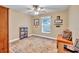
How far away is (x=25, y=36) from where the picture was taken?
6.26m

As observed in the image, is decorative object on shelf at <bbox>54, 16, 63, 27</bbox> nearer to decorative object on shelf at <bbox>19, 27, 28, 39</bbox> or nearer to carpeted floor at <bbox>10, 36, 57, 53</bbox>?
carpeted floor at <bbox>10, 36, 57, 53</bbox>

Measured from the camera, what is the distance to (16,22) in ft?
17.9

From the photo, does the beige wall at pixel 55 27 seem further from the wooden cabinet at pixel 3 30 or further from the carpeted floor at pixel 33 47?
the wooden cabinet at pixel 3 30

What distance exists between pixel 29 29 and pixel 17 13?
1.28 meters

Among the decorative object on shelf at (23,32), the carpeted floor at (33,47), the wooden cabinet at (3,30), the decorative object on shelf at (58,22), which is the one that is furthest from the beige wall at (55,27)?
the wooden cabinet at (3,30)

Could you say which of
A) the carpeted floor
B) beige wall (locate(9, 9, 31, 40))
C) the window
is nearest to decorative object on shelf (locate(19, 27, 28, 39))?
beige wall (locate(9, 9, 31, 40))

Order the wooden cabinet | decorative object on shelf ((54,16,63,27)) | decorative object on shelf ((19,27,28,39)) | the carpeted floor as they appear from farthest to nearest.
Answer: decorative object on shelf ((19,27,28,39)) < decorative object on shelf ((54,16,63,27)) < the carpeted floor < the wooden cabinet

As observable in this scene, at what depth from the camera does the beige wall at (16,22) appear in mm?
4953

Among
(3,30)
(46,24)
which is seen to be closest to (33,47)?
(3,30)

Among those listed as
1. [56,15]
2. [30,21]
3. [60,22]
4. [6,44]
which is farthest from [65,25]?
[6,44]

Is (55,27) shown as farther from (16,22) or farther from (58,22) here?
(16,22)

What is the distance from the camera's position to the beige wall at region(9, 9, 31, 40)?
4953mm
